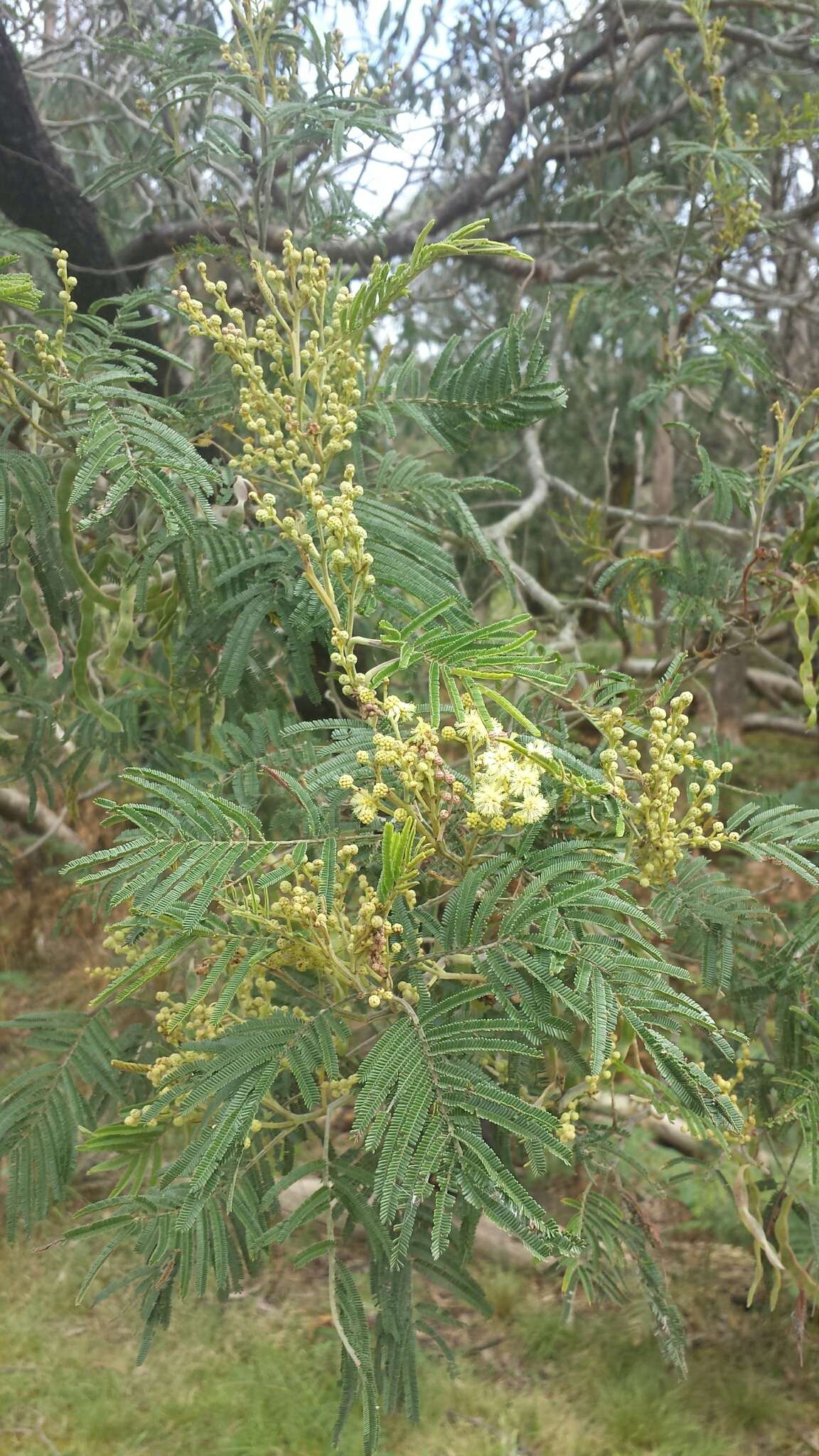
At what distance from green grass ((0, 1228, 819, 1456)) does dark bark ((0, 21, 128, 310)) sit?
218 cm

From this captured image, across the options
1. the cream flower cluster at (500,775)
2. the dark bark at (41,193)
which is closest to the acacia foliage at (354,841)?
the cream flower cluster at (500,775)

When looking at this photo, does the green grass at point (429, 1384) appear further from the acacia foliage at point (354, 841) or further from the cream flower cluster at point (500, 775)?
the cream flower cluster at point (500, 775)

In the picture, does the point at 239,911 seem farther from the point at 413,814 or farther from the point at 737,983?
the point at 737,983

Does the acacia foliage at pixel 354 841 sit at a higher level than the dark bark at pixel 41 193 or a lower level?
lower

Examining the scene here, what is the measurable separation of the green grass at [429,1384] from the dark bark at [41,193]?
2.18m

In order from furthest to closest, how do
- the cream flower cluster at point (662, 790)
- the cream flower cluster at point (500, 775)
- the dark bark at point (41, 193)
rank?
the dark bark at point (41, 193), the cream flower cluster at point (662, 790), the cream flower cluster at point (500, 775)

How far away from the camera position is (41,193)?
6.13 feet

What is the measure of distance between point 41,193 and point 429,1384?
2.74 meters

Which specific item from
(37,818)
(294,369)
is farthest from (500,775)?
(37,818)

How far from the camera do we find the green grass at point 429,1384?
2355mm

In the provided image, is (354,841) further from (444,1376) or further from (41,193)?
(444,1376)

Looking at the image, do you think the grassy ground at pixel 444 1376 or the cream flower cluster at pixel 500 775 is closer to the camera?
the cream flower cluster at pixel 500 775

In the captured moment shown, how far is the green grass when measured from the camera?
2.36 metres

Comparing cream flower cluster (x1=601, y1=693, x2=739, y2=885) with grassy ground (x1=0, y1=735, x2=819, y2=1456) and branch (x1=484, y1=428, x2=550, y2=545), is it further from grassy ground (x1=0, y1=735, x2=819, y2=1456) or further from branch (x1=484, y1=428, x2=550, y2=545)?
grassy ground (x1=0, y1=735, x2=819, y2=1456)
